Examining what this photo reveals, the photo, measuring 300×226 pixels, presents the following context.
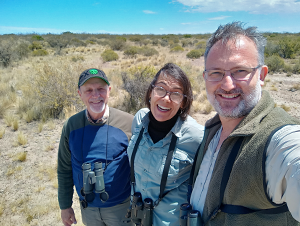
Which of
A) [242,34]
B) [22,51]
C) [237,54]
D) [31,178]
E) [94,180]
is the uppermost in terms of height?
[22,51]

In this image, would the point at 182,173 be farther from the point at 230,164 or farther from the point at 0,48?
the point at 0,48

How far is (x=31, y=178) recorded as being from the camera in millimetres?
4023

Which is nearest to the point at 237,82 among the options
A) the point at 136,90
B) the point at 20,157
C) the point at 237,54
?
the point at 237,54

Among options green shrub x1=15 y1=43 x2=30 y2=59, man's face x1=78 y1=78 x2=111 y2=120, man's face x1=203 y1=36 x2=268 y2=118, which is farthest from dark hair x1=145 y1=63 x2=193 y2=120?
green shrub x1=15 y1=43 x2=30 y2=59

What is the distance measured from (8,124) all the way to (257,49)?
6.80 metres

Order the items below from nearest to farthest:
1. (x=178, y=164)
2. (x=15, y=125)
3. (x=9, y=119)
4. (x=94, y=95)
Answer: (x=178, y=164) → (x=94, y=95) → (x=15, y=125) → (x=9, y=119)

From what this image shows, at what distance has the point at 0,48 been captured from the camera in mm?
14125

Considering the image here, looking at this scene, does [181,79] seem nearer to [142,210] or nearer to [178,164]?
[178,164]

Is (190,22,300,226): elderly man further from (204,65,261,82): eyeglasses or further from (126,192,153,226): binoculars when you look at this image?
(126,192,153,226): binoculars

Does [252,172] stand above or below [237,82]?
below

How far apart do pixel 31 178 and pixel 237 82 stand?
4341mm

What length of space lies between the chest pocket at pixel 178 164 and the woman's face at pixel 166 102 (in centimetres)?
31

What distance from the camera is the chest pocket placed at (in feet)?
4.71

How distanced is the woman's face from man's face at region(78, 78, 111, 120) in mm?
563
